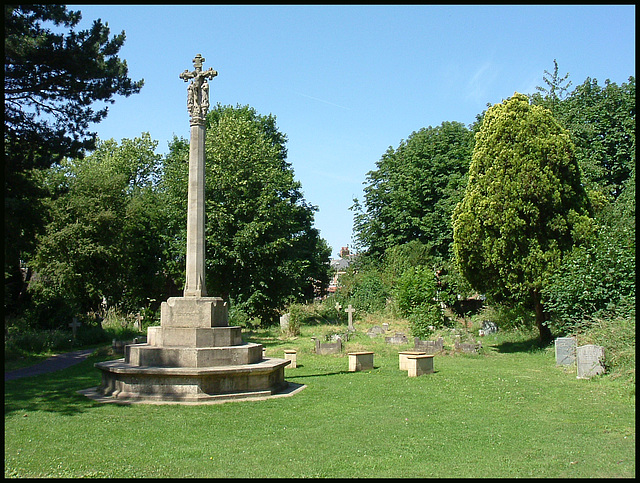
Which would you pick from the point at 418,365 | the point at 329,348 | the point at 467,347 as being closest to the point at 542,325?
the point at 467,347

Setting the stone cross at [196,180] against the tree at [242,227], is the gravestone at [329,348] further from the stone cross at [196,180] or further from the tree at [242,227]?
the tree at [242,227]

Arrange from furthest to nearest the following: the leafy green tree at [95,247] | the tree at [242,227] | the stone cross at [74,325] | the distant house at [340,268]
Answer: the distant house at [340,268], the tree at [242,227], the leafy green tree at [95,247], the stone cross at [74,325]

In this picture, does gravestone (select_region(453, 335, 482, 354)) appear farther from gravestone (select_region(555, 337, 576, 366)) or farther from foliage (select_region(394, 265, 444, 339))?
foliage (select_region(394, 265, 444, 339))

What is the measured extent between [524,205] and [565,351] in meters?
5.37

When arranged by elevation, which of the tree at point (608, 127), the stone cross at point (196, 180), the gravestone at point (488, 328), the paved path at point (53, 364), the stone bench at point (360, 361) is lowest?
the paved path at point (53, 364)

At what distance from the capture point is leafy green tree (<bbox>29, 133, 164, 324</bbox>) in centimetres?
2859

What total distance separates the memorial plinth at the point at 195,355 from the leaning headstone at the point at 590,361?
662 centimetres

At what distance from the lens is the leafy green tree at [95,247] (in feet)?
93.8

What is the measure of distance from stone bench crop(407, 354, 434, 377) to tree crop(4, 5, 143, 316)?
10298mm

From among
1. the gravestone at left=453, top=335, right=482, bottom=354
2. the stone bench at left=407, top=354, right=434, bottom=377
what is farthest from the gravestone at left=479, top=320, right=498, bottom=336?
the stone bench at left=407, top=354, right=434, bottom=377

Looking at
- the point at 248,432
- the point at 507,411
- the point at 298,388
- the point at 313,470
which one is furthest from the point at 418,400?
the point at 313,470

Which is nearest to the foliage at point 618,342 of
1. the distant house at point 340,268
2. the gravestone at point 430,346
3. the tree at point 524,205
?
the tree at point 524,205

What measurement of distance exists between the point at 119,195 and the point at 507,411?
27.4 metres

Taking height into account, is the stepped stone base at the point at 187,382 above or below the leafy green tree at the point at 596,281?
below
